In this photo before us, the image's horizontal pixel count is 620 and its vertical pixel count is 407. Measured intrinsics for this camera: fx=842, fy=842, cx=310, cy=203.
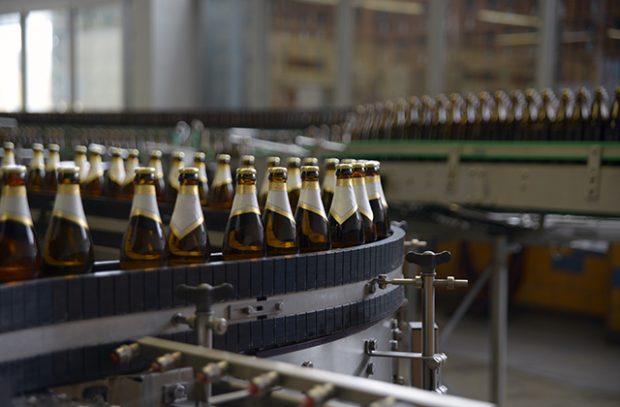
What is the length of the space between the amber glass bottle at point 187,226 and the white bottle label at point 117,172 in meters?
1.23

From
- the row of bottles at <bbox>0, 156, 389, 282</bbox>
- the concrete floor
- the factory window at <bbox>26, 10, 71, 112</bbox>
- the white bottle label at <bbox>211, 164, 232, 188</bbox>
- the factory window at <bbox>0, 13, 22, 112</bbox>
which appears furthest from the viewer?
the factory window at <bbox>0, 13, 22, 112</bbox>

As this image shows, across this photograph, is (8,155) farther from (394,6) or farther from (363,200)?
(394,6)

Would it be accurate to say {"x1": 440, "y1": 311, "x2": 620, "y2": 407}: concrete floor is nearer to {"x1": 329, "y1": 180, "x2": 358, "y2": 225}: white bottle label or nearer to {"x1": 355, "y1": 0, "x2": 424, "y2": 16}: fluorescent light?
{"x1": 355, "y1": 0, "x2": 424, "y2": 16}: fluorescent light

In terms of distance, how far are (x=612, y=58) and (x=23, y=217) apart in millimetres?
6252

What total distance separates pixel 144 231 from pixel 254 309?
24cm

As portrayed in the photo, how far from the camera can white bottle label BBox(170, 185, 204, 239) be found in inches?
60.9

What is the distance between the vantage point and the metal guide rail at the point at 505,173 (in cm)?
346

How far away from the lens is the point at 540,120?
3.94m

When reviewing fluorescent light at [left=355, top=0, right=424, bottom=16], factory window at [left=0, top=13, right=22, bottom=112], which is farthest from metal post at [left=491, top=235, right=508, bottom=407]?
factory window at [left=0, top=13, right=22, bottom=112]

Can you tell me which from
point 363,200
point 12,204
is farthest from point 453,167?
point 12,204

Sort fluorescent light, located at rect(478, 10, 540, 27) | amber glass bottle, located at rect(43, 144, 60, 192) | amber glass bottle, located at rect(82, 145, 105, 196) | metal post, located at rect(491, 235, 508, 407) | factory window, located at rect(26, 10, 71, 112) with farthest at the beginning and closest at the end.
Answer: factory window, located at rect(26, 10, 71, 112)
fluorescent light, located at rect(478, 10, 540, 27)
metal post, located at rect(491, 235, 508, 407)
amber glass bottle, located at rect(43, 144, 60, 192)
amber glass bottle, located at rect(82, 145, 105, 196)

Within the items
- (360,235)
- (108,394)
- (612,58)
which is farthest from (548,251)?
(108,394)

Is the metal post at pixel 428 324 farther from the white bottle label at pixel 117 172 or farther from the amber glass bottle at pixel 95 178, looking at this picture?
the amber glass bottle at pixel 95 178

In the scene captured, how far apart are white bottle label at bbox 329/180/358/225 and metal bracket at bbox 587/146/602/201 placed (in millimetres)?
Answer: 1981
